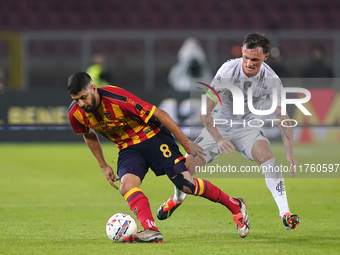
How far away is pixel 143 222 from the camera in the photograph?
475 cm

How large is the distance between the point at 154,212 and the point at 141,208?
1.82 meters

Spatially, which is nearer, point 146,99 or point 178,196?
point 178,196

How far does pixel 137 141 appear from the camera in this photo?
16.9ft

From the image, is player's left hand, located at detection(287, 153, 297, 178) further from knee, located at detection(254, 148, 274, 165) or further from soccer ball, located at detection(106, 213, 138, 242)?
soccer ball, located at detection(106, 213, 138, 242)

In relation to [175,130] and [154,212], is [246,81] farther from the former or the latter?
[154,212]

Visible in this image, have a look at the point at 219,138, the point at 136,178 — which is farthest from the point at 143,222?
the point at 219,138

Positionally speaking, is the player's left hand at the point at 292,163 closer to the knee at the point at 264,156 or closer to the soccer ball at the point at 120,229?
the knee at the point at 264,156

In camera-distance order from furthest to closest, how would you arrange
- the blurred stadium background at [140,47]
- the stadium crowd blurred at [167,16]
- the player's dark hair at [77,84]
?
the stadium crowd blurred at [167,16], the blurred stadium background at [140,47], the player's dark hair at [77,84]

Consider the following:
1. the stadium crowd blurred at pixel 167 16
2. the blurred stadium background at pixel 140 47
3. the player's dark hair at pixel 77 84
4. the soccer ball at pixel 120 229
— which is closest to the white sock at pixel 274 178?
the soccer ball at pixel 120 229

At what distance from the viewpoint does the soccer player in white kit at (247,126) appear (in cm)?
527

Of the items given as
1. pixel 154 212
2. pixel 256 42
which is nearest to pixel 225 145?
pixel 256 42

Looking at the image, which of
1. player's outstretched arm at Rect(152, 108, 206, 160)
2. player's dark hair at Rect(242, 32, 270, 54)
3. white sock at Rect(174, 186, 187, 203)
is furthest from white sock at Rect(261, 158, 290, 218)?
player's dark hair at Rect(242, 32, 270, 54)

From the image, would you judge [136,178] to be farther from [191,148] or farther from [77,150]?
[77,150]

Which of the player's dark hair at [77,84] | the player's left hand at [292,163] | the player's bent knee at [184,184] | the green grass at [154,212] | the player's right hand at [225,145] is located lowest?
the green grass at [154,212]
